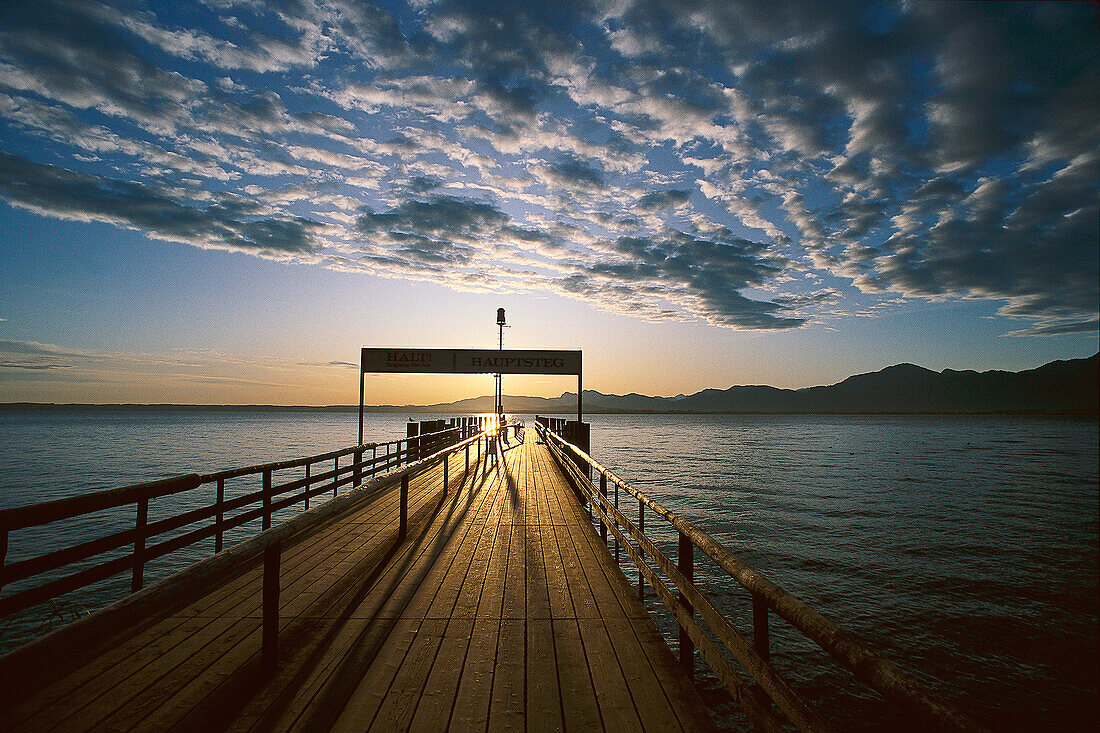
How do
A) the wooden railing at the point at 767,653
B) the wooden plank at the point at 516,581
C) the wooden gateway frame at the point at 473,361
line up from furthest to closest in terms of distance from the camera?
the wooden gateway frame at the point at 473,361, the wooden plank at the point at 516,581, the wooden railing at the point at 767,653

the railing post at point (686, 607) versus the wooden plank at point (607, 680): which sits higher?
the railing post at point (686, 607)

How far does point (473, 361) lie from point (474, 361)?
4 cm

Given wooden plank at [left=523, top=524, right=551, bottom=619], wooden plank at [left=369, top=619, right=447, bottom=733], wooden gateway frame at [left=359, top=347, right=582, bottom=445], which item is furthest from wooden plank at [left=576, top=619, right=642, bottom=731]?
wooden gateway frame at [left=359, top=347, right=582, bottom=445]

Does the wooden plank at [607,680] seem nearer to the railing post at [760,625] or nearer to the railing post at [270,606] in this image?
the railing post at [760,625]

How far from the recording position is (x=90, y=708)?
3.18 metres

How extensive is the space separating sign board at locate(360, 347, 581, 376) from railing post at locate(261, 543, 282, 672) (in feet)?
57.0

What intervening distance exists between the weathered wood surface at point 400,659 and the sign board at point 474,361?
47.0 feet

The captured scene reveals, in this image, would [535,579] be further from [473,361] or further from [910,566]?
[473,361]

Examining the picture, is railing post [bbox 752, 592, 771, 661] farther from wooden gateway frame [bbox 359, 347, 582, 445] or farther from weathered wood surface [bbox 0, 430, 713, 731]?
wooden gateway frame [bbox 359, 347, 582, 445]

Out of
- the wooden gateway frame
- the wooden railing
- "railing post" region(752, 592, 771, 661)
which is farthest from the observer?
the wooden gateway frame

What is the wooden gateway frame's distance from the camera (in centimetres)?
2080

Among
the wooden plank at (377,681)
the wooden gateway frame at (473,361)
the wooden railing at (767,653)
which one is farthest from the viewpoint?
the wooden gateway frame at (473,361)

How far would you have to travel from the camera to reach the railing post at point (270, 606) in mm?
3648

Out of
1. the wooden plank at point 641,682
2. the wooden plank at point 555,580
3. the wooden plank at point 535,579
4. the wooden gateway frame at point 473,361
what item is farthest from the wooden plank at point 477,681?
the wooden gateway frame at point 473,361
